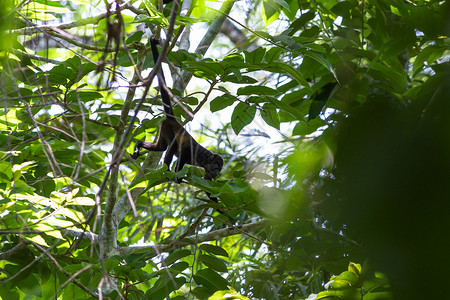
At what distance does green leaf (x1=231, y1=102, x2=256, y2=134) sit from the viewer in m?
2.71

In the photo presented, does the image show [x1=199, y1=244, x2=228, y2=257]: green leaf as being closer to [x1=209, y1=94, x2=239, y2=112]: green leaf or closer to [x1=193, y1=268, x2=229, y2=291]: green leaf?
[x1=193, y1=268, x2=229, y2=291]: green leaf

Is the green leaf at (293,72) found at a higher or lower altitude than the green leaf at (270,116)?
higher

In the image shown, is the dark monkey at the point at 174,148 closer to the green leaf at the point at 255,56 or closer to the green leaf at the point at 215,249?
the green leaf at the point at 215,249

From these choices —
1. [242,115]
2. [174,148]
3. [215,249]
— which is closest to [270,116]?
[242,115]

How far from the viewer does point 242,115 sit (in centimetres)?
273

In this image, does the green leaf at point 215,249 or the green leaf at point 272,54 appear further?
the green leaf at point 215,249

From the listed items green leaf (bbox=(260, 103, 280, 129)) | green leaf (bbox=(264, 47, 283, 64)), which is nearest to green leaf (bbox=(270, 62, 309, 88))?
green leaf (bbox=(264, 47, 283, 64))

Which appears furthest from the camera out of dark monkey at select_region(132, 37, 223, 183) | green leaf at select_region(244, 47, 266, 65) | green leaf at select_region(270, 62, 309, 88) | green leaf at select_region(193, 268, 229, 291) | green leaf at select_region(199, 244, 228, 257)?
dark monkey at select_region(132, 37, 223, 183)

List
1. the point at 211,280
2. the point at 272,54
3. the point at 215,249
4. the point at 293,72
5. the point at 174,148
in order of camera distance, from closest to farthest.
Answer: the point at 293,72 < the point at 272,54 < the point at 211,280 < the point at 215,249 < the point at 174,148

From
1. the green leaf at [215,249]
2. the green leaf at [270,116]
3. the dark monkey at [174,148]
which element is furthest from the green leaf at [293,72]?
the dark monkey at [174,148]

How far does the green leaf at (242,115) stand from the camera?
271 cm

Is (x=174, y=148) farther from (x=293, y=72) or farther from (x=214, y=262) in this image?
(x=293, y=72)

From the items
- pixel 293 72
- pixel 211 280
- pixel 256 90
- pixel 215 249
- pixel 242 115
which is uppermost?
pixel 293 72

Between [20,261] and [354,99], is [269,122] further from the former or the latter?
[354,99]
